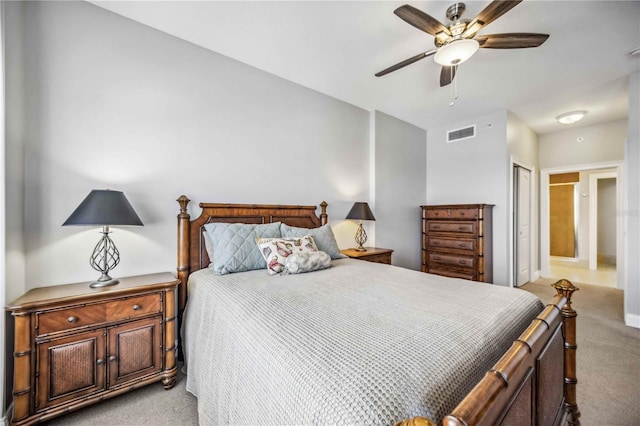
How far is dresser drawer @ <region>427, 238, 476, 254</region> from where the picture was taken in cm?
378

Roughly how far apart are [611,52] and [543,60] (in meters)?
0.58

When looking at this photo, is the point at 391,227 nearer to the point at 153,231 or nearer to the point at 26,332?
the point at 153,231

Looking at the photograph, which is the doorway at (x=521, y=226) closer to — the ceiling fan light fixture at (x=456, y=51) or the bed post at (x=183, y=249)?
the ceiling fan light fixture at (x=456, y=51)

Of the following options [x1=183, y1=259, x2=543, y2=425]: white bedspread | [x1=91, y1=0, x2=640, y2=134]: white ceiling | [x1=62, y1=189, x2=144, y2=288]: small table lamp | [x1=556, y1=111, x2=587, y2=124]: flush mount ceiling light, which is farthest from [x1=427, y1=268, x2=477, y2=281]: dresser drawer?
[x1=62, y1=189, x2=144, y2=288]: small table lamp

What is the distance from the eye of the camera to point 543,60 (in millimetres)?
2662

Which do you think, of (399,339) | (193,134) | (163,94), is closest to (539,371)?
(399,339)

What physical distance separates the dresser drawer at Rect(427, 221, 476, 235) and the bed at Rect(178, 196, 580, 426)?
2256 millimetres

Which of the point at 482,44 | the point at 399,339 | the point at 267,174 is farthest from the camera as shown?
the point at 267,174

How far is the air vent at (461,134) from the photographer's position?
424 centimetres

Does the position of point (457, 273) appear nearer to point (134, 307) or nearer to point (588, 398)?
point (588, 398)

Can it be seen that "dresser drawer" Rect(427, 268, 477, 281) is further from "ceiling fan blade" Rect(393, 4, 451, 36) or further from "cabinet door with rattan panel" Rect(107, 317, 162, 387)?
"cabinet door with rattan panel" Rect(107, 317, 162, 387)

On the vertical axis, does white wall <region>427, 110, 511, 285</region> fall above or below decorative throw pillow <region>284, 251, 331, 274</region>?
above

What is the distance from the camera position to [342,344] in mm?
932

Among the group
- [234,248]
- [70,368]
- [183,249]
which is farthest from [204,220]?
[70,368]
